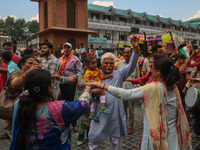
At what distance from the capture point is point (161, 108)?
2219mm

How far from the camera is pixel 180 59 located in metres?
5.02

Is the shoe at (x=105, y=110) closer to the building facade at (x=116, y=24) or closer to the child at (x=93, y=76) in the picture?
the child at (x=93, y=76)

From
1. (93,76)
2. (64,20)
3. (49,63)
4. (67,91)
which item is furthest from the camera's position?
(64,20)

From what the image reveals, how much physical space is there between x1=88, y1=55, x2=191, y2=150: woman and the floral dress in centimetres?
55

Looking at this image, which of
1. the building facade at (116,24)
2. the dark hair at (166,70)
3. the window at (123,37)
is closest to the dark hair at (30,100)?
the dark hair at (166,70)

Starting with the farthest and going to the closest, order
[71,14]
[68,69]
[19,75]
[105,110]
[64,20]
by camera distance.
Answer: [71,14] < [64,20] < [68,69] < [19,75] < [105,110]

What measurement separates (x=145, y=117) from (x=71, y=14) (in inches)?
752

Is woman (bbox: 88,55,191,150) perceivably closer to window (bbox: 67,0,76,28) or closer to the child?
the child

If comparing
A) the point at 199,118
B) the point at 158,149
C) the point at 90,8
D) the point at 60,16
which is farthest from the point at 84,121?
the point at 90,8

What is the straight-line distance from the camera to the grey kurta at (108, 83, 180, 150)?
2162 mm

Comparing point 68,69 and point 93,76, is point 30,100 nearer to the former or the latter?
point 93,76

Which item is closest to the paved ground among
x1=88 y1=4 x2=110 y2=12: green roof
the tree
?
x1=88 y1=4 x2=110 y2=12: green roof

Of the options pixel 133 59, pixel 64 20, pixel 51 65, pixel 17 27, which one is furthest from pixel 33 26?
pixel 133 59

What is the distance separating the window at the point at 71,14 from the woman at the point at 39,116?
18.8 metres
